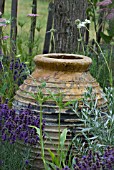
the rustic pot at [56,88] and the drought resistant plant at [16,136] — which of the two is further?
the rustic pot at [56,88]

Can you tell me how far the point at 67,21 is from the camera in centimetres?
514

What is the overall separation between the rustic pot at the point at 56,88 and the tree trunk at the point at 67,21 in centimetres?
185

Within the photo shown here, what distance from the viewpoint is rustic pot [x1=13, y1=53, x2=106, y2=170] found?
3.11m

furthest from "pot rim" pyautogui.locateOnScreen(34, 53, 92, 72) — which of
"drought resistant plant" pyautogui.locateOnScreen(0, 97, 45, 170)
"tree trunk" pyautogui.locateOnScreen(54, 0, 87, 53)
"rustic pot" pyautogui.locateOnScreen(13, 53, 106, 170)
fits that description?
"tree trunk" pyautogui.locateOnScreen(54, 0, 87, 53)

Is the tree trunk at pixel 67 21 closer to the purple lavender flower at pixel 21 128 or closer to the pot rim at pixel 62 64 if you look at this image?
the pot rim at pixel 62 64

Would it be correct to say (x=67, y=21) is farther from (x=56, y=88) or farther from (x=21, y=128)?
(x=21, y=128)

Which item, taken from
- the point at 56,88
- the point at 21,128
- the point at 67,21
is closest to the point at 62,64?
the point at 56,88

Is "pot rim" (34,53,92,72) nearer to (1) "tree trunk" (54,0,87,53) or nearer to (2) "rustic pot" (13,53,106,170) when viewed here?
(2) "rustic pot" (13,53,106,170)

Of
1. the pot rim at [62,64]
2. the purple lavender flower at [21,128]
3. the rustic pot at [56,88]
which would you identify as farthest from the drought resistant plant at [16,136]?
the pot rim at [62,64]

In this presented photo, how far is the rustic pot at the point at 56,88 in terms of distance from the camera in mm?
3113

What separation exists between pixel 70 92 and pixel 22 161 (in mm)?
573

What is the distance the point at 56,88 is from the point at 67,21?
2.08 meters

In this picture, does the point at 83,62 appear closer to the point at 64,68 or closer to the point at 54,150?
the point at 64,68

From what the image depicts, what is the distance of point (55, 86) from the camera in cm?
318
